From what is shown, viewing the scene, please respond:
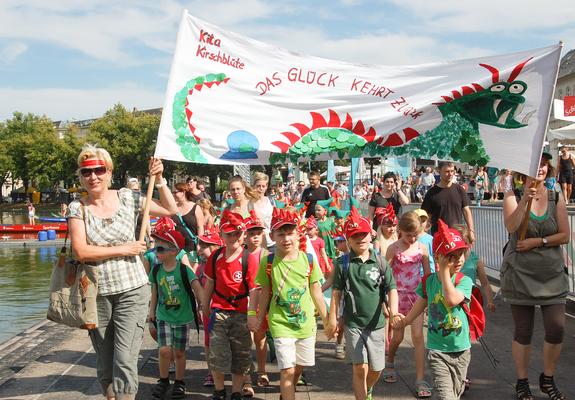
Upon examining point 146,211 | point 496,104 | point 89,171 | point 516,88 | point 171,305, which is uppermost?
point 516,88

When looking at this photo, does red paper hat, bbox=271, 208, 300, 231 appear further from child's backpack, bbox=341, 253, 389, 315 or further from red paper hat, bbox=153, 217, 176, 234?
red paper hat, bbox=153, 217, 176, 234

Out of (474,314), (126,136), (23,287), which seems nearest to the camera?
(474,314)

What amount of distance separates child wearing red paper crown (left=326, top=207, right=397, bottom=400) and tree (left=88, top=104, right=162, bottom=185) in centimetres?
6145

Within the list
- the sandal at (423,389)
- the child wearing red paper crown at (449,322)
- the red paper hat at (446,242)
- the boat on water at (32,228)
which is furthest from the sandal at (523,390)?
the boat on water at (32,228)

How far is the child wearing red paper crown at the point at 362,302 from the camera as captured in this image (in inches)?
197

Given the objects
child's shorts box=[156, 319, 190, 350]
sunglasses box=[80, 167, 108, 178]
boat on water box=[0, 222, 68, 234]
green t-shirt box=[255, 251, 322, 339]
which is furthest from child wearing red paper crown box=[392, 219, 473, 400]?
boat on water box=[0, 222, 68, 234]

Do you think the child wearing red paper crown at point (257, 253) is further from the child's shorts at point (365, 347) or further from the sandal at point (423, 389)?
the sandal at point (423, 389)

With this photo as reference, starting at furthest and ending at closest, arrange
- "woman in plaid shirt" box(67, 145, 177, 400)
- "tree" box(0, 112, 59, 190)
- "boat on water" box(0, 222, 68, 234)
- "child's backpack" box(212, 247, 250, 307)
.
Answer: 1. "tree" box(0, 112, 59, 190)
2. "boat on water" box(0, 222, 68, 234)
3. "child's backpack" box(212, 247, 250, 307)
4. "woman in plaid shirt" box(67, 145, 177, 400)

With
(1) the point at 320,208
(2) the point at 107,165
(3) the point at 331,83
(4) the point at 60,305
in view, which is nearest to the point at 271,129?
(3) the point at 331,83

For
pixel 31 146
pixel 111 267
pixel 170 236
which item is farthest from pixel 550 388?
pixel 31 146

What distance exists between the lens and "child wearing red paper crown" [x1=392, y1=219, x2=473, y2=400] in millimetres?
4586

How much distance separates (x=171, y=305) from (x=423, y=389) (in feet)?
7.35

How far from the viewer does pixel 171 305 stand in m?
5.88

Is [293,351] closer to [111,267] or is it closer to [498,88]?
[111,267]
